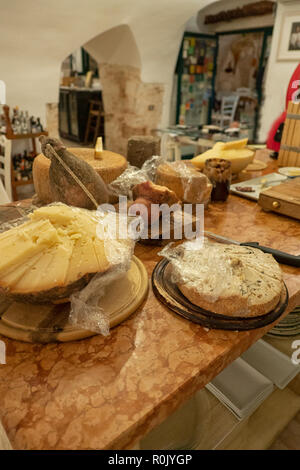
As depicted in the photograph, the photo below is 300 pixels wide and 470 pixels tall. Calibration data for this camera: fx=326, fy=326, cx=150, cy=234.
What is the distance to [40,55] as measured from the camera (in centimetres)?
341

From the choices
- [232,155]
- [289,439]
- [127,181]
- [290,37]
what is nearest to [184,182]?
[127,181]

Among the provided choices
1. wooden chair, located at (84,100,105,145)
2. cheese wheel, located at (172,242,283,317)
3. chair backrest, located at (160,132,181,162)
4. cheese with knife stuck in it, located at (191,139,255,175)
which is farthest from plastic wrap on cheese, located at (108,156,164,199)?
wooden chair, located at (84,100,105,145)

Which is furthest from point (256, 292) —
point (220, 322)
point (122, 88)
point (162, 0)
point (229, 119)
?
point (229, 119)

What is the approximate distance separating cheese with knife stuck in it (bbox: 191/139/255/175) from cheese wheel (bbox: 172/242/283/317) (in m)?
0.81

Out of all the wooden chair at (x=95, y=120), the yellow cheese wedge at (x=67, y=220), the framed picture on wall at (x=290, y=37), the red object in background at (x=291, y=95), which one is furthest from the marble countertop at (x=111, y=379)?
the wooden chair at (x=95, y=120)

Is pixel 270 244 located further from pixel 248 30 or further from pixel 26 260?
pixel 248 30

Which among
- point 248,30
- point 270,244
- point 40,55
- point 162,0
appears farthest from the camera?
point 248,30

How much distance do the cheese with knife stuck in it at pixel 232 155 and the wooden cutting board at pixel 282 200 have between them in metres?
0.29

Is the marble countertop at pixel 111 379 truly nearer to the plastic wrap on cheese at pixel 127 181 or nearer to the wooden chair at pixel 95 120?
the plastic wrap on cheese at pixel 127 181

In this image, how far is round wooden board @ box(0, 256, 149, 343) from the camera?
2.09ft

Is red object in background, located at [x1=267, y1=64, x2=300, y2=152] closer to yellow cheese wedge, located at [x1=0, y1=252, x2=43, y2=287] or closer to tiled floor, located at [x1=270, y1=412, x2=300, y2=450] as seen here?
tiled floor, located at [x1=270, y1=412, x2=300, y2=450]

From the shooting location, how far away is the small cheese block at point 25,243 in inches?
24.8

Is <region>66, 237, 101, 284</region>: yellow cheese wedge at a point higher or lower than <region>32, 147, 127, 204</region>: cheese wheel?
lower
